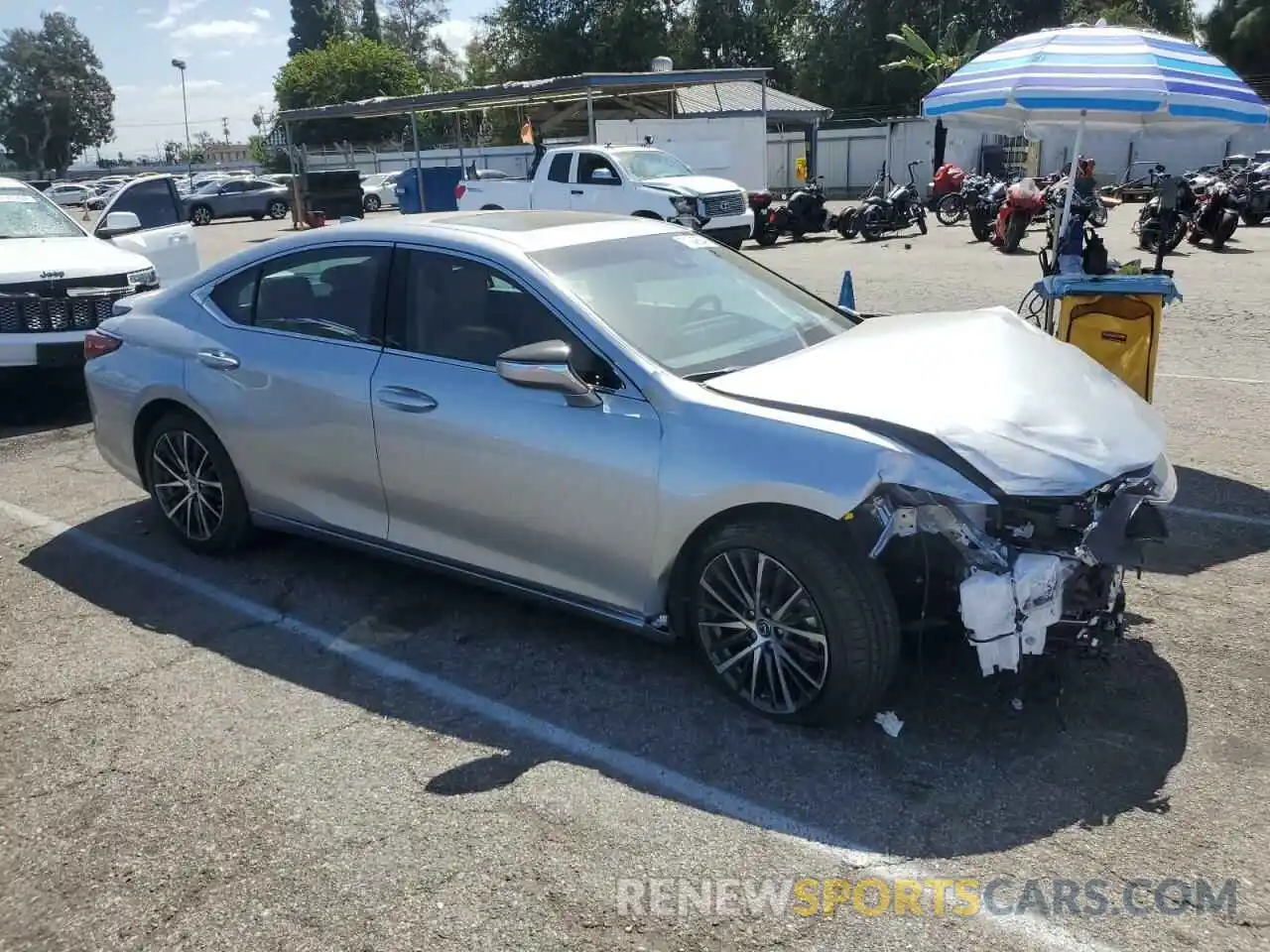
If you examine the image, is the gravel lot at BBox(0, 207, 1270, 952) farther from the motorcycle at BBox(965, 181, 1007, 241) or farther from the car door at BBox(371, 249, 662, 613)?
the motorcycle at BBox(965, 181, 1007, 241)

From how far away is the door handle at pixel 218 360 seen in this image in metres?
4.80

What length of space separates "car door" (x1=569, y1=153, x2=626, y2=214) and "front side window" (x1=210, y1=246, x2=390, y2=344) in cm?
1382

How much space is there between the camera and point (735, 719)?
3.64 meters

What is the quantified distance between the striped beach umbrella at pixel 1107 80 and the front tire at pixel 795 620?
371 cm

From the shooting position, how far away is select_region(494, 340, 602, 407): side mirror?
144 inches

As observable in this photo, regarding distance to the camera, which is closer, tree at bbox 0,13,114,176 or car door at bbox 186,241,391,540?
car door at bbox 186,241,391,540

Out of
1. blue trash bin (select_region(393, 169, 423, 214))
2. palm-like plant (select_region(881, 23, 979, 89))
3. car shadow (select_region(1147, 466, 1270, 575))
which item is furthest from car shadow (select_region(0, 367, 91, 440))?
palm-like plant (select_region(881, 23, 979, 89))

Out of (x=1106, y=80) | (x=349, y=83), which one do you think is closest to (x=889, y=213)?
(x=1106, y=80)

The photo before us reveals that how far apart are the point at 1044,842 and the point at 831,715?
75cm

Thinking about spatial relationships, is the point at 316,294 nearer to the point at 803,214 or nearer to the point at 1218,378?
the point at 1218,378

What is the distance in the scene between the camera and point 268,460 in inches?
187

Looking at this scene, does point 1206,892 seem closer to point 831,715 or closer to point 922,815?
point 922,815

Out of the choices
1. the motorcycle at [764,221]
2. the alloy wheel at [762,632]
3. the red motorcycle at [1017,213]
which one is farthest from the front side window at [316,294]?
the motorcycle at [764,221]

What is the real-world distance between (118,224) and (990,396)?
844cm
